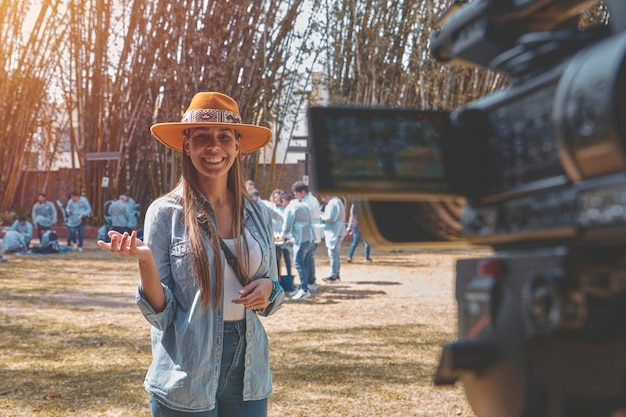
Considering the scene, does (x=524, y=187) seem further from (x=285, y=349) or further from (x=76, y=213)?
(x=76, y=213)

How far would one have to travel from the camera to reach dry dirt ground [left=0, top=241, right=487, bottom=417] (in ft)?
14.9

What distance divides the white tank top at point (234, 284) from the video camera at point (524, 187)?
139cm

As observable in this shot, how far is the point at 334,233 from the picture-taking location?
11.8 metres

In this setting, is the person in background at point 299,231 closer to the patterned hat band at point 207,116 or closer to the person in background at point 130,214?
the patterned hat band at point 207,116

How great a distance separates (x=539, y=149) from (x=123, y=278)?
1108cm

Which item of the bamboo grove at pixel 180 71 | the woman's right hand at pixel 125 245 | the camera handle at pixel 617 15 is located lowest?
the woman's right hand at pixel 125 245

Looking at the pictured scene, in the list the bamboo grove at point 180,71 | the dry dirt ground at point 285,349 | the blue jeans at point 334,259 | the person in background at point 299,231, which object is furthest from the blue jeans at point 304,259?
the bamboo grove at point 180,71

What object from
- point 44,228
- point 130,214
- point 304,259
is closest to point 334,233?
point 304,259

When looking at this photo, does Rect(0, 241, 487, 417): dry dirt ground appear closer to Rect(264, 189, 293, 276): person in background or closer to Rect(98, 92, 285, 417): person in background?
Rect(264, 189, 293, 276): person in background

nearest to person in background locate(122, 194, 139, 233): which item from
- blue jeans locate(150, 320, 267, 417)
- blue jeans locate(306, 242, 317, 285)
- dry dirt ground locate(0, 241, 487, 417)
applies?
dry dirt ground locate(0, 241, 487, 417)

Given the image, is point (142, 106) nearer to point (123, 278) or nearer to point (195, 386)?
point (123, 278)

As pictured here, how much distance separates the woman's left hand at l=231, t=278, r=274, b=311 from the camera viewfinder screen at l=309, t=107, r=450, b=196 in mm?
1484

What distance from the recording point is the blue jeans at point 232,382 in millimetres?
2297

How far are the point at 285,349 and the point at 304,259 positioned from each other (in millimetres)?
4030
